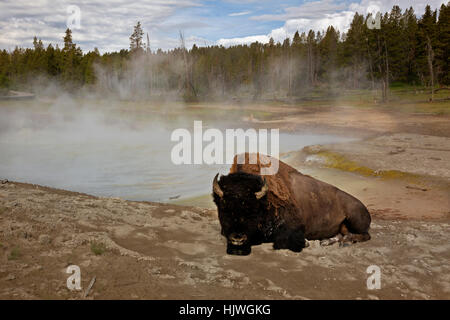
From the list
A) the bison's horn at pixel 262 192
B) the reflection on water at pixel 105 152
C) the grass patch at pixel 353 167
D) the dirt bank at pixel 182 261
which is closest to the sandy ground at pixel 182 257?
the dirt bank at pixel 182 261

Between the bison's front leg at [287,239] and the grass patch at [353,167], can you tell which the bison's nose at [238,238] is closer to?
the bison's front leg at [287,239]

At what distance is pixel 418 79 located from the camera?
5906 centimetres

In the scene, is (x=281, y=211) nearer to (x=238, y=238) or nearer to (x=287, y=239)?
(x=287, y=239)

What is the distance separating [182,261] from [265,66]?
79413 millimetres

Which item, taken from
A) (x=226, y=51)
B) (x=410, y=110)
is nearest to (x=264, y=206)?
(x=410, y=110)

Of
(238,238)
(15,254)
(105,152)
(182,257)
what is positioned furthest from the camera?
(105,152)

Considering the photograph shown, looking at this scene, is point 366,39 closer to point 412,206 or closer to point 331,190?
point 412,206

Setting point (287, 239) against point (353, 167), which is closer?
point (287, 239)

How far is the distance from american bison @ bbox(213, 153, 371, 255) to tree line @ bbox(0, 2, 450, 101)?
156 feet

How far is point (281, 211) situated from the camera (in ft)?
19.0

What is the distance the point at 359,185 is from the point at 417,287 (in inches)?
297

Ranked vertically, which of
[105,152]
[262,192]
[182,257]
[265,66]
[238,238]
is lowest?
[105,152]

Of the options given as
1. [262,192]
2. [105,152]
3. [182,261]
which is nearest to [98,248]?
A: [182,261]
